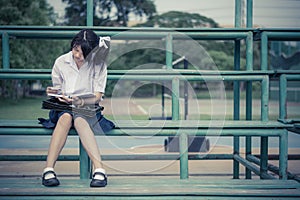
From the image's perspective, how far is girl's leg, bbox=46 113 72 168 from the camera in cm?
260

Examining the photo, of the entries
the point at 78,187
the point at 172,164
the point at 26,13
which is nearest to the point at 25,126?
the point at 78,187

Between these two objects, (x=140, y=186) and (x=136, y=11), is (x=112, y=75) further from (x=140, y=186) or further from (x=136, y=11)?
(x=136, y=11)

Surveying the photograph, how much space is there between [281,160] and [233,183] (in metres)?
0.42

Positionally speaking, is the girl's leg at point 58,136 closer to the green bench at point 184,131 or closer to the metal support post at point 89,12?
the green bench at point 184,131

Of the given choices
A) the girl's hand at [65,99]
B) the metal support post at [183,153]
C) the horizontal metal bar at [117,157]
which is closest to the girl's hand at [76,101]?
the girl's hand at [65,99]

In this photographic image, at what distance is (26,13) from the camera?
21.0m

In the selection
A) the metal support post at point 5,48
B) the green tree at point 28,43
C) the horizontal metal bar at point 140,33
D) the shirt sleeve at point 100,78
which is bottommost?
the shirt sleeve at point 100,78

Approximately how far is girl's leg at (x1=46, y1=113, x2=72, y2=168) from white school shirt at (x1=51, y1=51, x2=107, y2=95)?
28 centimetres

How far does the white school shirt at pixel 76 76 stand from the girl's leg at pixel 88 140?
0.31 m

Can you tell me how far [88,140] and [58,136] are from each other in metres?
0.19

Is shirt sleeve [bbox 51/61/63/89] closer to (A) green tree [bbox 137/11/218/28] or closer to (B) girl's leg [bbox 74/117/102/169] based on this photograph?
(B) girl's leg [bbox 74/117/102/169]

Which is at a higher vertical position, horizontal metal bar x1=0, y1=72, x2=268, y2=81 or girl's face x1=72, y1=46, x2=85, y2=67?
girl's face x1=72, y1=46, x2=85, y2=67

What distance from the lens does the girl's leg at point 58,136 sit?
8.53ft

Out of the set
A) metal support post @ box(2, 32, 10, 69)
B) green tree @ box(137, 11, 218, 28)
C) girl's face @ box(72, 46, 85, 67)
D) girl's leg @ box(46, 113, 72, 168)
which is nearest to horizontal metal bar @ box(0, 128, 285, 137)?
girl's leg @ box(46, 113, 72, 168)
